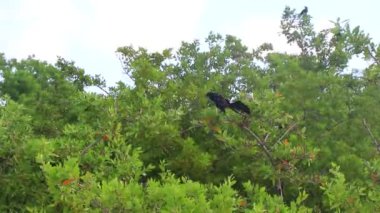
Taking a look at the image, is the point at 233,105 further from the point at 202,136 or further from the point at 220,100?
the point at 202,136

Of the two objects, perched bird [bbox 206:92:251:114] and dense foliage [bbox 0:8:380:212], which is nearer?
dense foliage [bbox 0:8:380:212]

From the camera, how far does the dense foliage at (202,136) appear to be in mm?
4379

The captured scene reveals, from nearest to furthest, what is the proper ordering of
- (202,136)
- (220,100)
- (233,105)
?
1. (233,105)
2. (220,100)
3. (202,136)

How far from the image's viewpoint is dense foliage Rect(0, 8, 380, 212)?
4.38m

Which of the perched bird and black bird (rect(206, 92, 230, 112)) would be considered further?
black bird (rect(206, 92, 230, 112))

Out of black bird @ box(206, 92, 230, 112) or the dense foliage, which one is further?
black bird @ box(206, 92, 230, 112)

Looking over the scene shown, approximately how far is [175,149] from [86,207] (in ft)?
16.0

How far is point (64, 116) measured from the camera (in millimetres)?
10984

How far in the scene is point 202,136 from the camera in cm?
962

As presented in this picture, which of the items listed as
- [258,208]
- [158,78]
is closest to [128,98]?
[158,78]

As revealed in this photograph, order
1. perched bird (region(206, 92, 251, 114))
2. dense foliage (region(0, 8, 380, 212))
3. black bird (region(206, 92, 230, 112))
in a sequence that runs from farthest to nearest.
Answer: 1. black bird (region(206, 92, 230, 112))
2. perched bird (region(206, 92, 251, 114))
3. dense foliage (region(0, 8, 380, 212))

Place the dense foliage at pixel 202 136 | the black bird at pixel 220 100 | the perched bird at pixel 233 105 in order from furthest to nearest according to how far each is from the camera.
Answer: the black bird at pixel 220 100
the perched bird at pixel 233 105
the dense foliage at pixel 202 136

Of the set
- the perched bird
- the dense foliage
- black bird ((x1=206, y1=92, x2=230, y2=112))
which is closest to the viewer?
the dense foliage

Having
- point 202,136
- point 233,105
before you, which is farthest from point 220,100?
point 202,136
